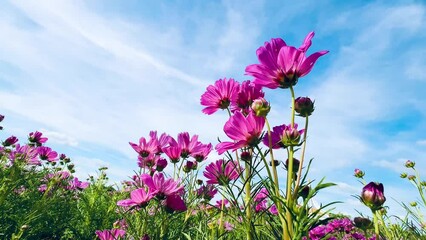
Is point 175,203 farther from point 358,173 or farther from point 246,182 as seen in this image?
point 358,173

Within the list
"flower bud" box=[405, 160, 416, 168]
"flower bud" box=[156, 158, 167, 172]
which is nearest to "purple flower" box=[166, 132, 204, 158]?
"flower bud" box=[156, 158, 167, 172]

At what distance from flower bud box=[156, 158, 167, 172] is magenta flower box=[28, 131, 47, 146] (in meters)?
2.01

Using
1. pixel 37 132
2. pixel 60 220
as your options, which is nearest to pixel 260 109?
pixel 60 220

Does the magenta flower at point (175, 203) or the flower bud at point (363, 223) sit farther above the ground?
the flower bud at point (363, 223)

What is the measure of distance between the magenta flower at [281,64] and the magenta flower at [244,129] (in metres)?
0.11

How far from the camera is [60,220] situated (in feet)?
10.2

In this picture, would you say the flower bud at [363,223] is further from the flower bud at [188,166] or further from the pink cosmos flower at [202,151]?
the flower bud at [188,166]

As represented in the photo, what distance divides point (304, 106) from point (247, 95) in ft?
0.87

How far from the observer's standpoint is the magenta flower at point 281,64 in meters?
0.94

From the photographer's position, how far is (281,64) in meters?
0.96

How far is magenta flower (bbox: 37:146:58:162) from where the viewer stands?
3358 millimetres

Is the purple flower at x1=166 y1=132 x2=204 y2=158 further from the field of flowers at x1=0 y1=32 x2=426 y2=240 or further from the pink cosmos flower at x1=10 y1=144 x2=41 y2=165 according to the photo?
the pink cosmos flower at x1=10 y1=144 x2=41 y2=165

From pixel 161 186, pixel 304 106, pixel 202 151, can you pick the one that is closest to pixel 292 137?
pixel 304 106

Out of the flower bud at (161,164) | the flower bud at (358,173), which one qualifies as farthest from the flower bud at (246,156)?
the flower bud at (358,173)
